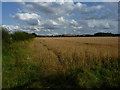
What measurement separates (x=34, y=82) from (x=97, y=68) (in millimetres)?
3108


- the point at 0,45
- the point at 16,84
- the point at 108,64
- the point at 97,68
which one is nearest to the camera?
the point at 16,84

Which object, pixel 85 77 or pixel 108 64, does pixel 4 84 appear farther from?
pixel 108 64

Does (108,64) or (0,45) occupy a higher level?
(0,45)

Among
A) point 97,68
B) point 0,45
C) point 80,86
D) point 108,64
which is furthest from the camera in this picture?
point 0,45

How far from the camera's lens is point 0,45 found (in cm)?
1359

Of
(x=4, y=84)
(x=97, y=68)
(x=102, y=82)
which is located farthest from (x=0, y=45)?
(x=102, y=82)

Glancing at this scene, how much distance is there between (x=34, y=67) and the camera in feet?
25.1

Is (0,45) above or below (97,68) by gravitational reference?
above

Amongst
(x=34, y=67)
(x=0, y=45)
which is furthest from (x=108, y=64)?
(x=0, y=45)

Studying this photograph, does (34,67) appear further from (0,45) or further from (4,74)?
(0,45)

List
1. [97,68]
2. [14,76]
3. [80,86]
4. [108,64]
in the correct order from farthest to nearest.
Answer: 1. [108,64]
2. [97,68]
3. [14,76]
4. [80,86]

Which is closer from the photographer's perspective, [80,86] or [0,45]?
[80,86]

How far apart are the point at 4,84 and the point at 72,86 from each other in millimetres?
2652

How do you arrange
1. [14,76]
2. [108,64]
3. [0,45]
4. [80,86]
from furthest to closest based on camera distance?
[0,45], [108,64], [14,76], [80,86]
